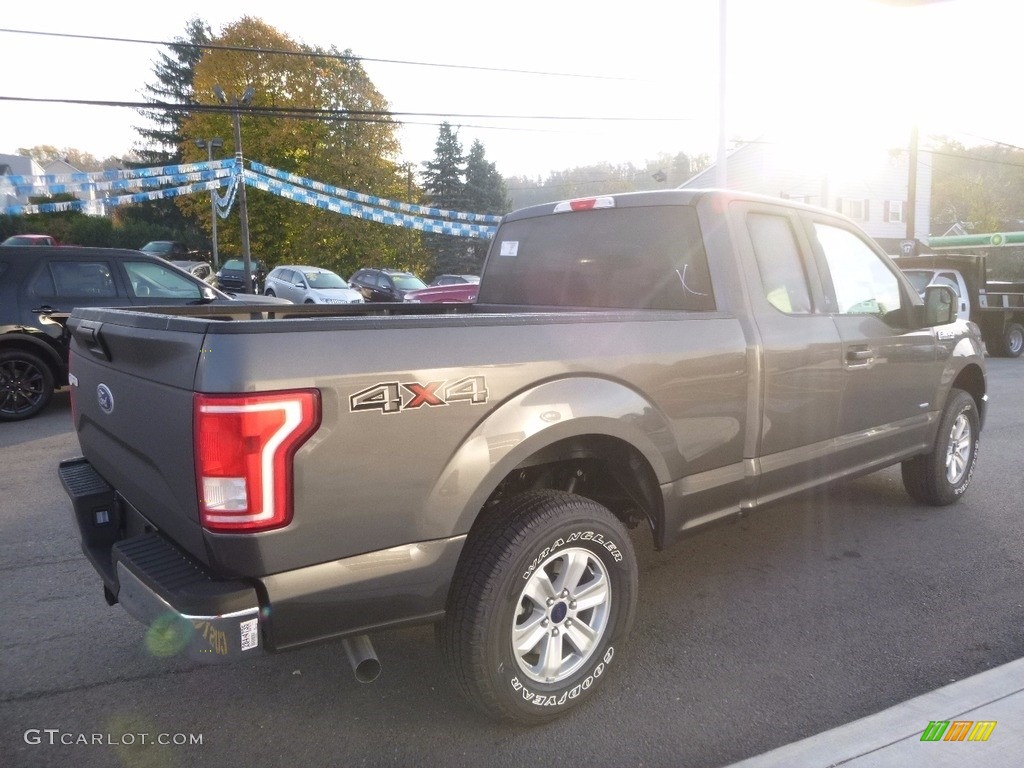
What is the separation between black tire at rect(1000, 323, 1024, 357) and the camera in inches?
624

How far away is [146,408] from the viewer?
7.80 feet

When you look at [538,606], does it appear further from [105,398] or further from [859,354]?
[859,354]

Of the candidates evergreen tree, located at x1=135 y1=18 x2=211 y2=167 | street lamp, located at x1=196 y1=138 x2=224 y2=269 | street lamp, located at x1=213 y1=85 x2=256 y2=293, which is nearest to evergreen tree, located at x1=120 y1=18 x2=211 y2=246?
evergreen tree, located at x1=135 y1=18 x2=211 y2=167

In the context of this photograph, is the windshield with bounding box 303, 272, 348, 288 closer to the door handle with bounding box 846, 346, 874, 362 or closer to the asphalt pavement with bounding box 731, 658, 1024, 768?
the door handle with bounding box 846, 346, 874, 362

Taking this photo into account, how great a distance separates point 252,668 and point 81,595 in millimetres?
1273

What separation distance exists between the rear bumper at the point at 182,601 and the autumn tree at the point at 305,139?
3381 cm

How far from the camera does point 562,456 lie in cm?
280

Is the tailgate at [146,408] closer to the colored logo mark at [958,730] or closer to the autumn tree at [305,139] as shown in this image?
the colored logo mark at [958,730]

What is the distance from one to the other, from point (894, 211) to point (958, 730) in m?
44.2

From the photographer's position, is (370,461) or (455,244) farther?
(455,244)

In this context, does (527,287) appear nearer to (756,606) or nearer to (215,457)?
(756,606)

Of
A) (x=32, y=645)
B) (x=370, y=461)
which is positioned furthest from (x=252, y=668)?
(x=370, y=461)

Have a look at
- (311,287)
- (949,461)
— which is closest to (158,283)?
(949,461)

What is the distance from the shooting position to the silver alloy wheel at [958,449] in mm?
5094
